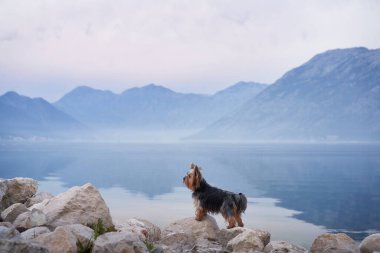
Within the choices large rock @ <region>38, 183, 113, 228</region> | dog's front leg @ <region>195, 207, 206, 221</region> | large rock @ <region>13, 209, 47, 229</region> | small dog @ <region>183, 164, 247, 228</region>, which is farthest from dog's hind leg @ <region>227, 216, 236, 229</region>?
large rock @ <region>13, 209, 47, 229</region>

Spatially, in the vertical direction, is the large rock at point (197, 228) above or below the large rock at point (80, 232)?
below

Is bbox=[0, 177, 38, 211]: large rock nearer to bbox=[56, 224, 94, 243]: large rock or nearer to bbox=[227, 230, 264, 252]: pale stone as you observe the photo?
bbox=[56, 224, 94, 243]: large rock

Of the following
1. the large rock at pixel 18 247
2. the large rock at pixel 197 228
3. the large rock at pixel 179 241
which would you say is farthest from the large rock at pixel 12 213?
the large rock at pixel 18 247

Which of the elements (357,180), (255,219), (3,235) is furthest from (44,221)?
(357,180)

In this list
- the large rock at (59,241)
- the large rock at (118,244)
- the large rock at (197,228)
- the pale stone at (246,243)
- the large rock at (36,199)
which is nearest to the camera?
the large rock at (118,244)

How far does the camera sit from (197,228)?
41.0ft

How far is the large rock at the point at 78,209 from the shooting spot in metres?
10.7

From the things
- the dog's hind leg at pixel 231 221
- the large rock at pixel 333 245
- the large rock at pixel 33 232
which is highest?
the large rock at pixel 33 232

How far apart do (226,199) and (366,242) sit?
3433 mm

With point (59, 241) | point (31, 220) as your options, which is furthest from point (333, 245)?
point (31, 220)

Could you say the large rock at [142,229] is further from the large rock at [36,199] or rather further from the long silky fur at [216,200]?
the large rock at [36,199]

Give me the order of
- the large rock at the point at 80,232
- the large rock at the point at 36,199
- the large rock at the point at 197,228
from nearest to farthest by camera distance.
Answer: the large rock at the point at 80,232, the large rock at the point at 197,228, the large rock at the point at 36,199

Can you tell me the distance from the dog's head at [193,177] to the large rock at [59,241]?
4721mm

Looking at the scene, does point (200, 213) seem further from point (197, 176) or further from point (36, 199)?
point (36, 199)
